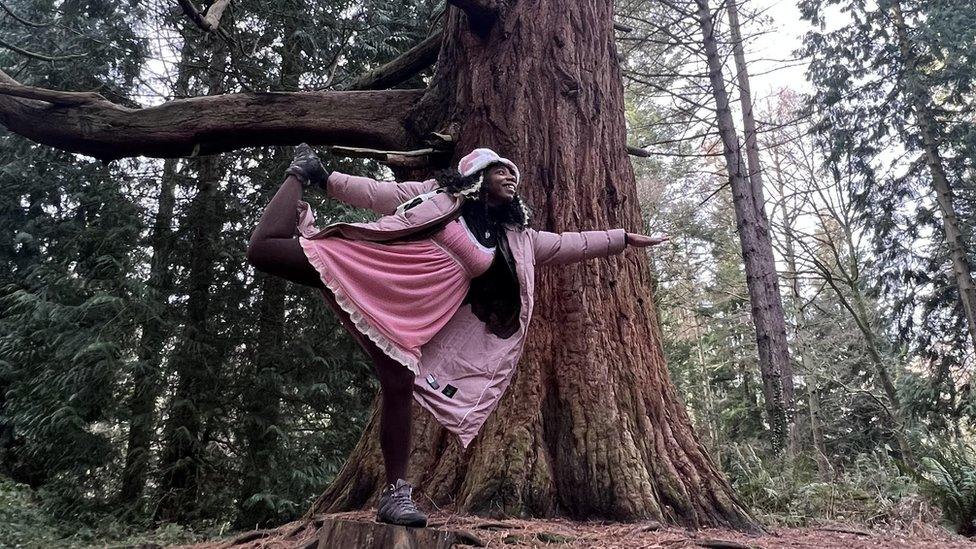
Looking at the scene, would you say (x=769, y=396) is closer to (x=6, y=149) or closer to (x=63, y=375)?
(x=63, y=375)

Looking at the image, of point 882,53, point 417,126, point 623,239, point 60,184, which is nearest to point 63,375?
point 60,184

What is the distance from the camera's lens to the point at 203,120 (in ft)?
18.0

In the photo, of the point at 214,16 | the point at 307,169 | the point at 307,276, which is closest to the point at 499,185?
the point at 307,169

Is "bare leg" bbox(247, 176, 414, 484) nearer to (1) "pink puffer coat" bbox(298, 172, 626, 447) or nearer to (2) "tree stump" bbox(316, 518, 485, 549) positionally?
(1) "pink puffer coat" bbox(298, 172, 626, 447)

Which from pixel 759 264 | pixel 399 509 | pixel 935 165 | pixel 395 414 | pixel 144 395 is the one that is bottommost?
pixel 399 509

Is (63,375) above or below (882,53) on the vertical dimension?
below

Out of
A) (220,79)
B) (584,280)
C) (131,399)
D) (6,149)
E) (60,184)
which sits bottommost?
(131,399)

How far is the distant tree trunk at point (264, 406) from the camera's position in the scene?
24.1ft

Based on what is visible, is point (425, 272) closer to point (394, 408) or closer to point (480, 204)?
point (480, 204)

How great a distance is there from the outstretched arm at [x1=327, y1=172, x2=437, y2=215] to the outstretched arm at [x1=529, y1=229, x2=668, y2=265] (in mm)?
782

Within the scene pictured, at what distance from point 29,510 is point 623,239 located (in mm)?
6986

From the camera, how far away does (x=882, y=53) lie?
14.8 m

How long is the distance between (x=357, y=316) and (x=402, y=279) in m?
0.30

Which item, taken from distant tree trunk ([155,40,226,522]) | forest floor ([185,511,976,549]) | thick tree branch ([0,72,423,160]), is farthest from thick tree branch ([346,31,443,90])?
forest floor ([185,511,976,549])
